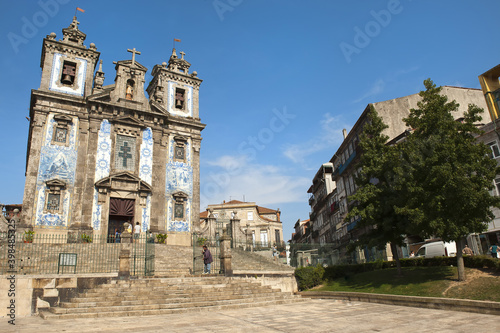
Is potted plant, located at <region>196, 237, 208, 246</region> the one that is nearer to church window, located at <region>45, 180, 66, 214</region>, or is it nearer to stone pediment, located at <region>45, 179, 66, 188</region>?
church window, located at <region>45, 180, 66, 214</region>

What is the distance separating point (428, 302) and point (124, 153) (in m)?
21.6

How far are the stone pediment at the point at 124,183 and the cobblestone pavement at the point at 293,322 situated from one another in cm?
1522

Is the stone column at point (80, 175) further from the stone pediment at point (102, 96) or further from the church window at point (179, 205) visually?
the church window at point (179, 205)

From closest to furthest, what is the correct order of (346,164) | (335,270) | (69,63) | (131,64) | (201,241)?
(335,270) → (201,241) → (69,63) → (131,64) → (346,164)

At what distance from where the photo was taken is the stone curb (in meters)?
9.95

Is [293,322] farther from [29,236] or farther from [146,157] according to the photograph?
[146,157]

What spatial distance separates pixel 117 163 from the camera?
25.6 meters

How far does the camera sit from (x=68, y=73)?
25906 millimetres

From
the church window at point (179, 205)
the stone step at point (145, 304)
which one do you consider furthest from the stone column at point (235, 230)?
the stone step at point (145, 304)

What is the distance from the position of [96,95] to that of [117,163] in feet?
17.0

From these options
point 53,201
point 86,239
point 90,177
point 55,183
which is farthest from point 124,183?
point 86,239

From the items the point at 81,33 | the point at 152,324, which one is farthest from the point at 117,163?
the point at 152,324

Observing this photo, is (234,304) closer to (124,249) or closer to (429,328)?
(124,249)

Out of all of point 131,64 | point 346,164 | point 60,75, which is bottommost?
point 346,164
